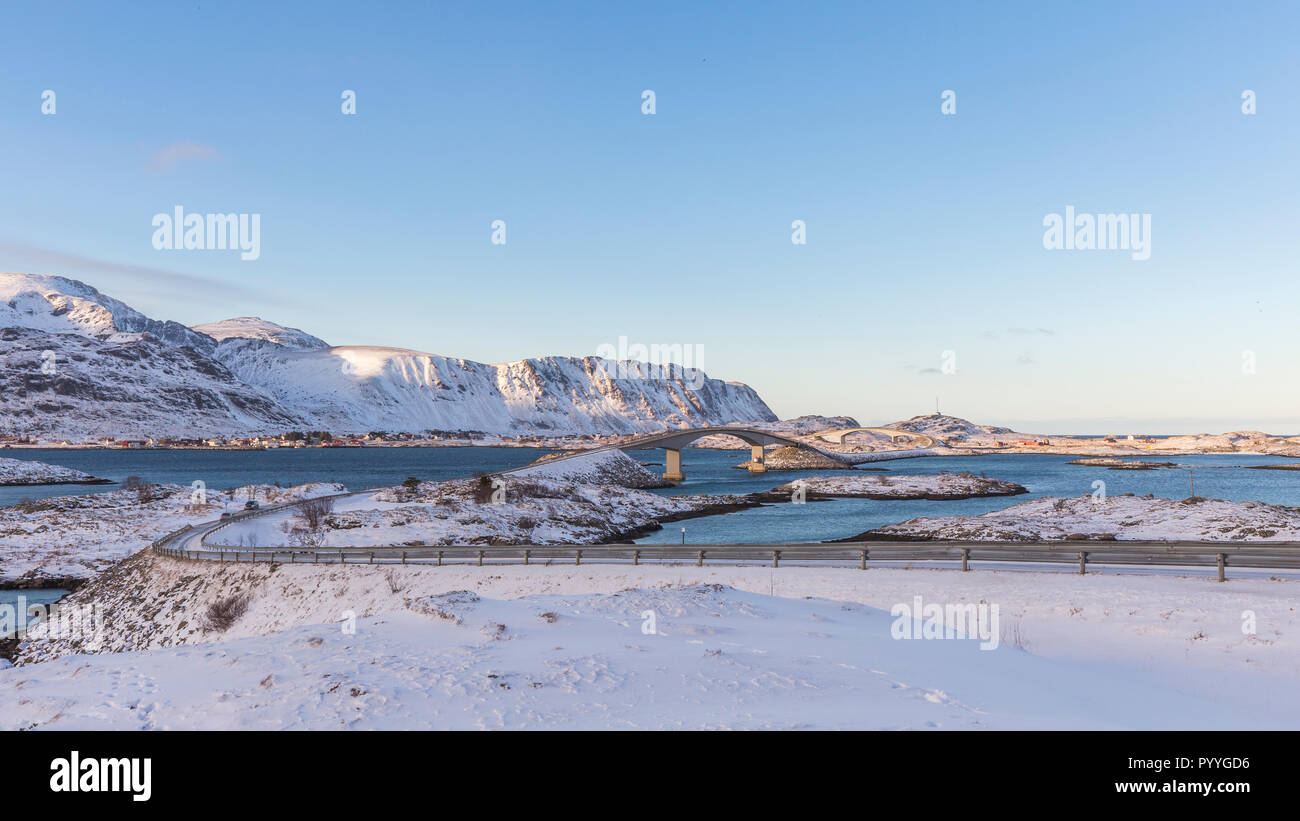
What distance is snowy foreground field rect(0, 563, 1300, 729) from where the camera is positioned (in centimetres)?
989

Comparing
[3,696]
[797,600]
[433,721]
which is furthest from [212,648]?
[797,600]

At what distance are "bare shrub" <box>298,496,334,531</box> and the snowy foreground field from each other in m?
31.5

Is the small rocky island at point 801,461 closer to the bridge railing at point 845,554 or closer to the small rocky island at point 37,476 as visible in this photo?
the small rocky island at point 37,476

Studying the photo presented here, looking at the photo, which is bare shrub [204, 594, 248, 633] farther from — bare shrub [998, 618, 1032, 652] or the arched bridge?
the arched bridge

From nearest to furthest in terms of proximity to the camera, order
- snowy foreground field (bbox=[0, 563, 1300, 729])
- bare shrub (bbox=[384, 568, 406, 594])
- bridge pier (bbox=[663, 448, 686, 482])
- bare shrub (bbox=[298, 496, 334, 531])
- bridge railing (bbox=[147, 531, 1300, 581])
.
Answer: snowy foreground field (bbox=[0, 563, 1300, 729]) → bridge railing (bbox=[147, 531, 1300, 581]) → bare shrub (bbox=[384, 568, 406, 594]) → bare shrub (bbox=[298, 496, 334, 531]) → bridge pier (bbox=[663, 448, 686, 482])

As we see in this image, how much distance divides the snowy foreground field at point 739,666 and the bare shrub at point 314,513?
31.5m

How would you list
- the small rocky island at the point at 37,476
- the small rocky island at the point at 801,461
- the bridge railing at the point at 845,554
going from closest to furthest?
the bridge railing at the point at 845,554
the small rocky island at the point at 37,476
the small rocky island at the point at 801,461

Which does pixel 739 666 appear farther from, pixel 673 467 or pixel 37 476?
pixel 37 476

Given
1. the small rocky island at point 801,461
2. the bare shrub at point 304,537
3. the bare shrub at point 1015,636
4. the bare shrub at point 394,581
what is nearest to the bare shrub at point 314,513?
the bare shrub at point 304,537

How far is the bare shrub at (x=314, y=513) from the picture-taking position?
45669 mm

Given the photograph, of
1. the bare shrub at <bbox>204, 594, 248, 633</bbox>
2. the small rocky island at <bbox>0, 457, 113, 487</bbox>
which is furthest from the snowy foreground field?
the small rocky island at <bbox>0, 457, 113, 487</bbox>

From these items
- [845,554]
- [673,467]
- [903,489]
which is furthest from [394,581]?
[673,467]
